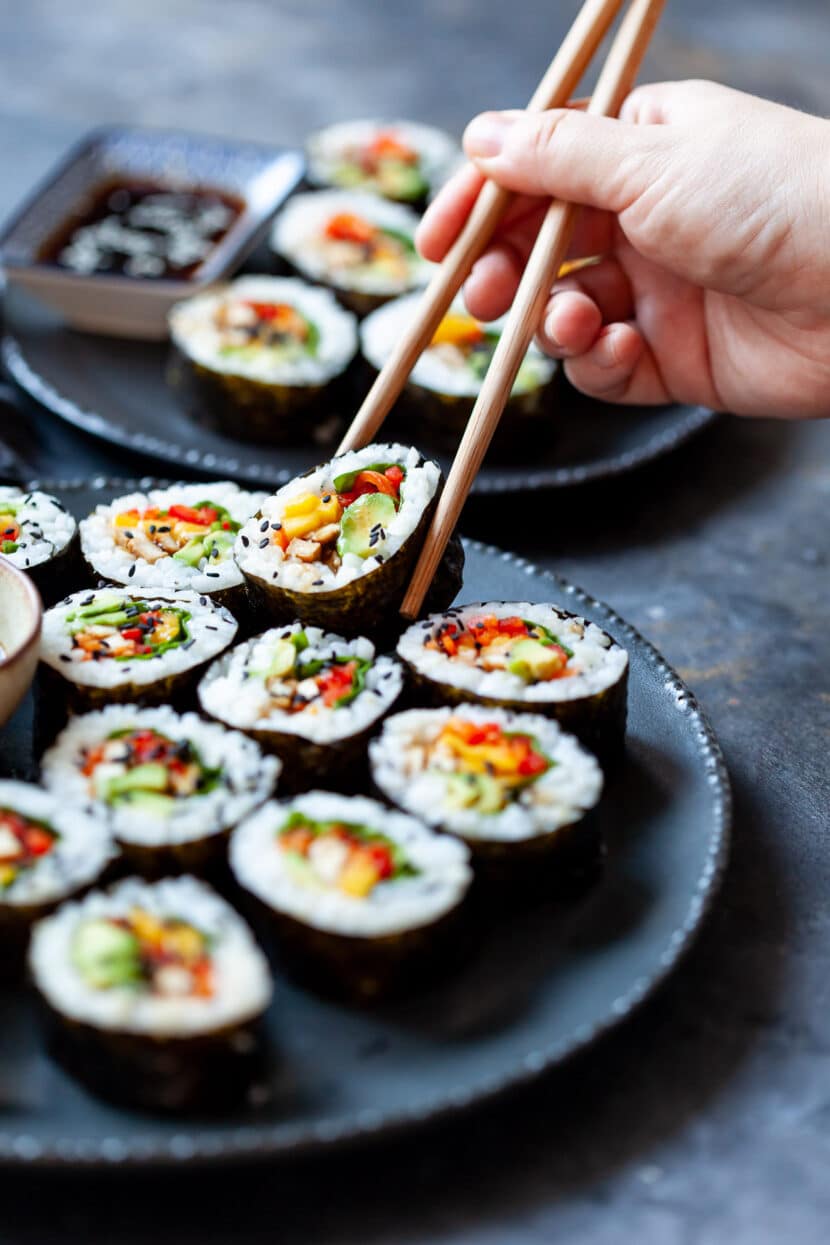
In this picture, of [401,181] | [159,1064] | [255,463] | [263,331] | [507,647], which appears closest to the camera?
[159,1064]

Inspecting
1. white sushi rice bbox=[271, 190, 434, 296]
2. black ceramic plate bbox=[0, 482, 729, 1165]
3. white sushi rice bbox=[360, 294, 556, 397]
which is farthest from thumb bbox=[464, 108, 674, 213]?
white sushi rice bbox=[271, 190, 434, 296]

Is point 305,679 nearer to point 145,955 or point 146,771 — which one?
point 146,771

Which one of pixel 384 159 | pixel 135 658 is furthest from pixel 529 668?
pixel 384 159

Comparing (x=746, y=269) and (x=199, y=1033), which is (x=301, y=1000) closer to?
(x=199, y=1033)

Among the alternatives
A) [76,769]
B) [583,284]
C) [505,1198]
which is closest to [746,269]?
[583,284]

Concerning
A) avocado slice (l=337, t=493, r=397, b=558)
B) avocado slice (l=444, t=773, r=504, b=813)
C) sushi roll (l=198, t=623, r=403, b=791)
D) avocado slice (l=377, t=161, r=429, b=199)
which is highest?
avocado slice (l=337, t=493, r=397, b=558)

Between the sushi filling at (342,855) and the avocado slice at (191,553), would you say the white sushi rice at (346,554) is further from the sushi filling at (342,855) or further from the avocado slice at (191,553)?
the sushi filling at (342,855)

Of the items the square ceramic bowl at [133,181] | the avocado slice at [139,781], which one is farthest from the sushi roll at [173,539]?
the square ceramic bowl at [133,181]

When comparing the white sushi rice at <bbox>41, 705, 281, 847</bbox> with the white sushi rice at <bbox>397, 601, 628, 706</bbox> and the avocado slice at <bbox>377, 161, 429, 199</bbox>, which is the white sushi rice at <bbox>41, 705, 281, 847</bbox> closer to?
the white sushi rice at <bbox>397, 601, 628, 706</bbox>
